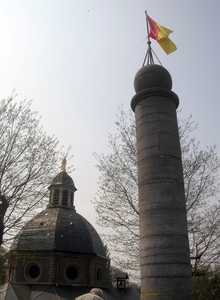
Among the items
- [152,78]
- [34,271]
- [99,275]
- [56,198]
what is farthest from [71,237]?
[152,78]

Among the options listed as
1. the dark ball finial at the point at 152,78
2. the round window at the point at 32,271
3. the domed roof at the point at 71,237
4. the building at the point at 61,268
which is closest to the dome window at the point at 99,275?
the building at the point at 61,268

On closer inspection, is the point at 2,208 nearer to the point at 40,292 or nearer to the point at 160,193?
the point at 160,193

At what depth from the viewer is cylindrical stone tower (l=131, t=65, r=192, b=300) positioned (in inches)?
255

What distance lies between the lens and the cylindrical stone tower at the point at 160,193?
6.49 metres

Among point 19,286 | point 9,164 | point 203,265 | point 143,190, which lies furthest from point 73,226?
point 143,190

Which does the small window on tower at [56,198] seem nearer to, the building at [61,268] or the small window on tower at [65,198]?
the small window on tower at [65,198]

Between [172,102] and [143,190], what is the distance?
8.51 feet

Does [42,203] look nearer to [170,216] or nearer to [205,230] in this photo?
[170,216]

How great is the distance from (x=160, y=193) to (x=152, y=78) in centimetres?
325

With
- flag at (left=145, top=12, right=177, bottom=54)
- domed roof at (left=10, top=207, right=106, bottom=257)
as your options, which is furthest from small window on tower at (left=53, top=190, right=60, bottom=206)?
flag at (left=145, top=12, right=177, bottom=54)

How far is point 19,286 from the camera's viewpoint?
78.7 ft

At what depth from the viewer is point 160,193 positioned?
7.13 metres

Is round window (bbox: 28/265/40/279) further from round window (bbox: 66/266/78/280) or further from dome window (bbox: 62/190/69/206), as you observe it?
dome window (bbox: 62/190/69/206)

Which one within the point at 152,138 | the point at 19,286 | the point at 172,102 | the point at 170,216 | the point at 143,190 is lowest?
the point at 19,286
